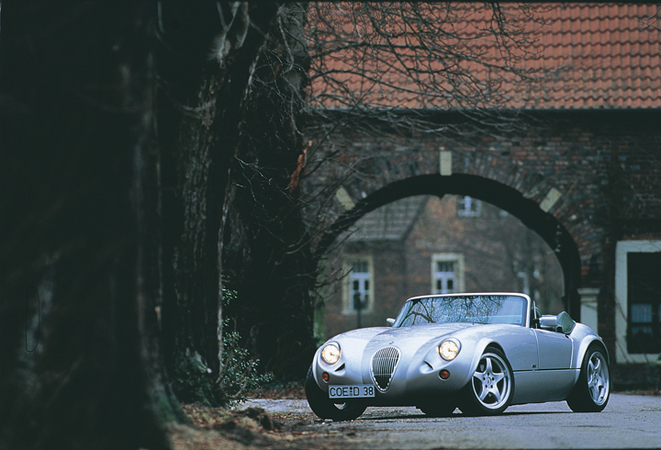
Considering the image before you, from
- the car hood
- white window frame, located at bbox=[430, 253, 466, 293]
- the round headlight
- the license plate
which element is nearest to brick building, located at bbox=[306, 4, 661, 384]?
the car hood

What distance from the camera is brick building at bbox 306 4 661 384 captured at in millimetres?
17328

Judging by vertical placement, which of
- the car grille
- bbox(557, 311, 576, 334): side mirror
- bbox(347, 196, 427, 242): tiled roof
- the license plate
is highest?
bbox(347, 196, 427, 242): tiled roof

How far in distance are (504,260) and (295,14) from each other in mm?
27305

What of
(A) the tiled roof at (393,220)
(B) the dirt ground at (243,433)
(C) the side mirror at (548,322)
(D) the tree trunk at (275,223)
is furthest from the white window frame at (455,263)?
(B) the dirt ground at (243,433)

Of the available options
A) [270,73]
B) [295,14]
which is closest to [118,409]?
[270,73]

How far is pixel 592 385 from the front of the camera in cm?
951

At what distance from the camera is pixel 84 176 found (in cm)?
447

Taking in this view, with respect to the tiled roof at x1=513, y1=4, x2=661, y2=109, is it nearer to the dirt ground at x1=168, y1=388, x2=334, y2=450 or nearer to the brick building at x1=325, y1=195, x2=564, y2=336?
the dirt ground at x1=168, y1=388, x2=334, y2=450

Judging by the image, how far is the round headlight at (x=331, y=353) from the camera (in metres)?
8.11

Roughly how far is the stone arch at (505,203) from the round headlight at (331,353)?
8396 millimetres

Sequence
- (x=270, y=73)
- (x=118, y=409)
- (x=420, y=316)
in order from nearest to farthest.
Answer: (x=118, y=409) → (x=420, y=316) → (x=270, y=73)

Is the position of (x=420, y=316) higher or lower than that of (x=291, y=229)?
lower

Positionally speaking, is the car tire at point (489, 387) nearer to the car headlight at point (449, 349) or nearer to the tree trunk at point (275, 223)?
the car headlight at point (449, 349)

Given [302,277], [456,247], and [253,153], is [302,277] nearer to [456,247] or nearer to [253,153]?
[253,153]
